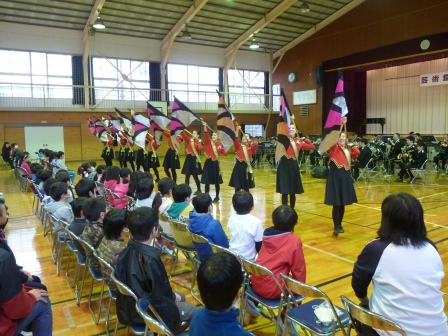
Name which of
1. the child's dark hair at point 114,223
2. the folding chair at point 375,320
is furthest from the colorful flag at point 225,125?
the folding chair at point 375,320

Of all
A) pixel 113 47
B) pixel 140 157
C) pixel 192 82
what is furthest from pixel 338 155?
pixel 192 82

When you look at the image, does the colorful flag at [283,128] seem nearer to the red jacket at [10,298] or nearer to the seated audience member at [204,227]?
the seated audience member at [204,227]

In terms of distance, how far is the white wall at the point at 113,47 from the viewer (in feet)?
51.6

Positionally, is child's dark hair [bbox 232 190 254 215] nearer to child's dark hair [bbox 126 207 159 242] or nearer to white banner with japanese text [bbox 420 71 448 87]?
child's dark hair [bbox 126 207 159 242]

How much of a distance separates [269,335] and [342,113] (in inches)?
125

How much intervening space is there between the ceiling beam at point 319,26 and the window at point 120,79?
783 cm

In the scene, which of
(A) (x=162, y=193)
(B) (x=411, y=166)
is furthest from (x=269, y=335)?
(B) (x=411, y=166)

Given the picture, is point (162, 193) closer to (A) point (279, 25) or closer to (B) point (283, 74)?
(A) point (279, 25)

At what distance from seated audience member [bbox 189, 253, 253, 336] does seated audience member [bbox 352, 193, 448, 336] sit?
792 mm

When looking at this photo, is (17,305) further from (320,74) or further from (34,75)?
(320,74)

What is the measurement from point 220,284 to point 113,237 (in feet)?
5.42

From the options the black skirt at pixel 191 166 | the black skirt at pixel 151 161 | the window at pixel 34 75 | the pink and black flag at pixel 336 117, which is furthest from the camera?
the window at pixel 34 75

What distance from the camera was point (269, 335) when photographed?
9.05 ft

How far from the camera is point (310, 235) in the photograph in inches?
211
